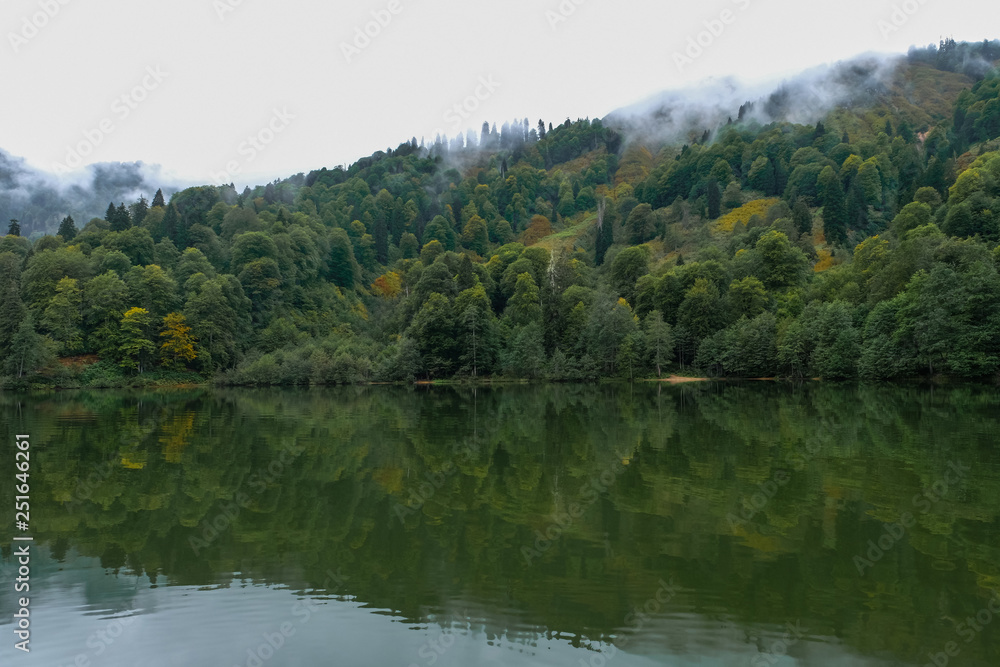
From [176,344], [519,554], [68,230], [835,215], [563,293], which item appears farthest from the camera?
[835,215]

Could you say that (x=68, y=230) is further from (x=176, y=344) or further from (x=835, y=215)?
(x=835, y=215)

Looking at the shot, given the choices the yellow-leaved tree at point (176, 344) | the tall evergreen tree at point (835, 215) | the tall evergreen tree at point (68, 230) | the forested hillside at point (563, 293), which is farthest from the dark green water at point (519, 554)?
the tall evergreen tree at point (68, 230)

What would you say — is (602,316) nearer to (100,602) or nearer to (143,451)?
(143,451)

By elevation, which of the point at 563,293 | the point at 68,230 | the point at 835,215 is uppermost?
the point at 68,230

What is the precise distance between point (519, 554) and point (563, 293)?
7912cm

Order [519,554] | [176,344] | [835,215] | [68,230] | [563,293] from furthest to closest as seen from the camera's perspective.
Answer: [835,215], [68,230], [563,293], [176,344], [519,554]

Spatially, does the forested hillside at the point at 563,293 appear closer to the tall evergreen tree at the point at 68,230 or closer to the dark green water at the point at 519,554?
the tall evergreen tree at the point at 68,230

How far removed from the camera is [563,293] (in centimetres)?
8950

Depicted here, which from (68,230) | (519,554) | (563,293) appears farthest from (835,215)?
(68,230)

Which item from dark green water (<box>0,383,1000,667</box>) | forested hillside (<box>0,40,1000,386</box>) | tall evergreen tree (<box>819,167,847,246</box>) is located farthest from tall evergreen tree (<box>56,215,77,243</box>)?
tall evergreen tree (<box>819,167,847,246</box>)

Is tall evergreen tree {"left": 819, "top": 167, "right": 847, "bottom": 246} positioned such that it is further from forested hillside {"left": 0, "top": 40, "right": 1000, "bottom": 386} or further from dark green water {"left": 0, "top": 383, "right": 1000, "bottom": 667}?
dark green water {"left": 0, "top": 383, "right": 1000, "bottom": 667}

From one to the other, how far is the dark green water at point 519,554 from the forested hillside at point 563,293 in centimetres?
4338

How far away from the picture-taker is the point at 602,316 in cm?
7994

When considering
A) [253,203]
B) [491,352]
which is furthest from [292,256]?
[491,352]
